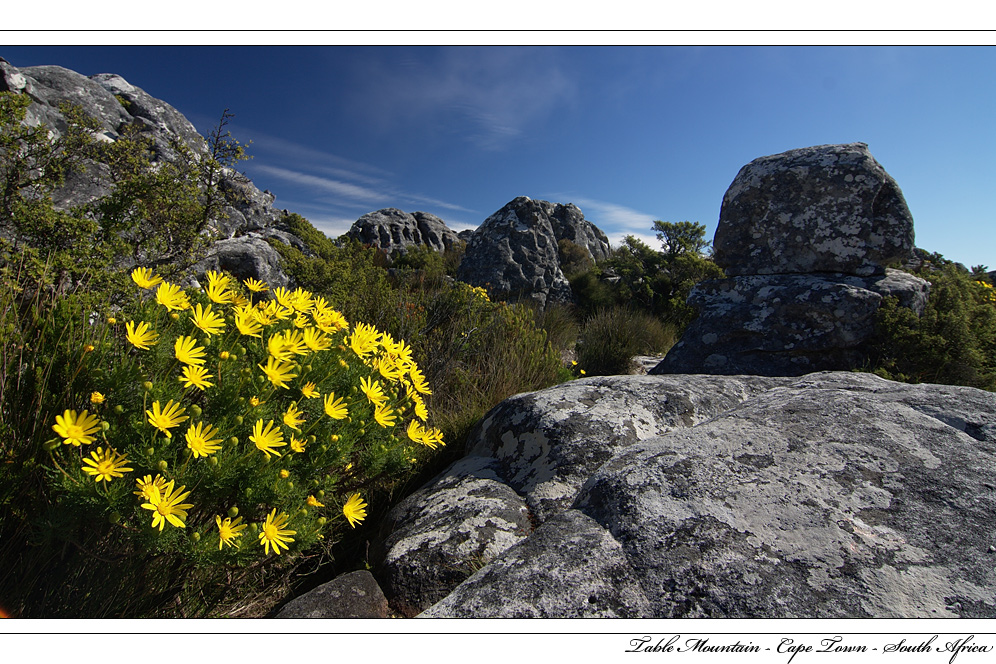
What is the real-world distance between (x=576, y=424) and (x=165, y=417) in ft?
6.09

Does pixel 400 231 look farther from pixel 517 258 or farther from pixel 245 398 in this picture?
pixel 245 398

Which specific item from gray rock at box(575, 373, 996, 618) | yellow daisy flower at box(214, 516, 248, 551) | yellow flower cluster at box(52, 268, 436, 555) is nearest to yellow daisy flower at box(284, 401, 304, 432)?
yellow flower cluster at box(52, 268, 436, 555)

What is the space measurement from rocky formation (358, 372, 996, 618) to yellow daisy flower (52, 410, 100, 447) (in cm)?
105

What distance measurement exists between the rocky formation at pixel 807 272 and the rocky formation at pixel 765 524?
105 inches

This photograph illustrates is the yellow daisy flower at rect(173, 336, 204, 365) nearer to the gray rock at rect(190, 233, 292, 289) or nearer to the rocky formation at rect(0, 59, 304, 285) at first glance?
the rocky formation at rect(0, 59, 304, 285)

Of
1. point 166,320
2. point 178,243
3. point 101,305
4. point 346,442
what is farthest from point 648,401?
point 178,243

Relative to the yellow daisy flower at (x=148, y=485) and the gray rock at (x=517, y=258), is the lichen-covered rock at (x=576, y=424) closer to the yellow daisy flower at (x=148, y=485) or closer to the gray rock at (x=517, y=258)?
the yellow daisy flower at (x=148, y=485)

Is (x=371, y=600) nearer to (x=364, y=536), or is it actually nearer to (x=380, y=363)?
(x=364, y=536)

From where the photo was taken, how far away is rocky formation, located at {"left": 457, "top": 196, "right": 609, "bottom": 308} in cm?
1074

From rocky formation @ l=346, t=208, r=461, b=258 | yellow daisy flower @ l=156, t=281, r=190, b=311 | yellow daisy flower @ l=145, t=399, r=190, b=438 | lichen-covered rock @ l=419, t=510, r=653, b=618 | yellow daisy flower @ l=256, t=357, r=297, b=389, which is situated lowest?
lichen-covered rock @ l=419, t=510, r=653, b=618

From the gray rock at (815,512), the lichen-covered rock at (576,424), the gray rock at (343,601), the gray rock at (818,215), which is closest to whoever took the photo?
the gray rock at (815,512)

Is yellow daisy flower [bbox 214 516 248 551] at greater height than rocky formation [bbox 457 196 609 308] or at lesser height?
lesser

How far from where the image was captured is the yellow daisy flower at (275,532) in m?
1.38

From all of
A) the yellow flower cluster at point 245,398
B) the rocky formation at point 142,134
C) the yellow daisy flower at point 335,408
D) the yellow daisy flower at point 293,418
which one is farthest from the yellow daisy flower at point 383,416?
the rocky formation at point 142,134
